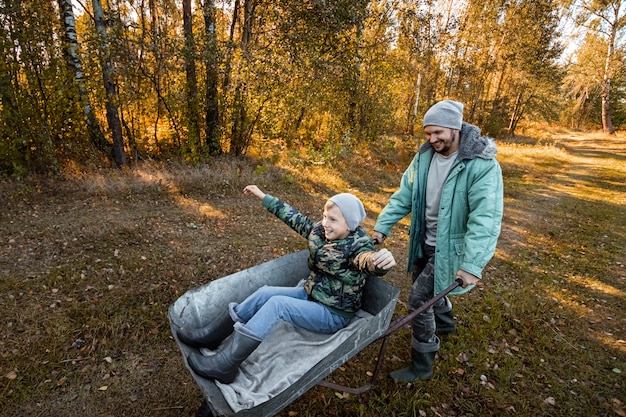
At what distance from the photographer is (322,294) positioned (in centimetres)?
296

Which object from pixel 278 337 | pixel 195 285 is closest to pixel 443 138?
pixel 278 337

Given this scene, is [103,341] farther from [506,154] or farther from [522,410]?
[506,154]

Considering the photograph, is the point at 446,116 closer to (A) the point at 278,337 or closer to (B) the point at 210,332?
(A) the point at 278,337

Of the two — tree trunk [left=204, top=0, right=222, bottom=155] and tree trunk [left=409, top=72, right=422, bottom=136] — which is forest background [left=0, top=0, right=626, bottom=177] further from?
tree trunk [left=409, top=72, right=422, bottom=136]

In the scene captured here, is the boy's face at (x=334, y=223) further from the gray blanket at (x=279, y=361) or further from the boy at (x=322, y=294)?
the gray blanket at (x=279, y=361)

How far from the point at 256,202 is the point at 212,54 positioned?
3.73m

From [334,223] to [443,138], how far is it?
110cm

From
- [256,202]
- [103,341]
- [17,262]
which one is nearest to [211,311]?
[103,341]

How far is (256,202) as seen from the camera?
26.3 ft

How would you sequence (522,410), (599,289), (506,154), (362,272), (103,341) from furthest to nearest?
(506,154), (599,289), (103,341), (522,410), (362,272)

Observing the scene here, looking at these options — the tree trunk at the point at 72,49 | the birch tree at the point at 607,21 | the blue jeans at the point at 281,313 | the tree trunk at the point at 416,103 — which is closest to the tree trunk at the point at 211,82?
the tree trunk at the point at 72,49

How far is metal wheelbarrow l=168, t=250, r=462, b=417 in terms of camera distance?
2150mm

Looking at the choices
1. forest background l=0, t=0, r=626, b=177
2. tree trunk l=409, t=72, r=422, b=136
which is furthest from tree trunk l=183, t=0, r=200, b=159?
tree trunk l=409, t=72, r=422, b=136

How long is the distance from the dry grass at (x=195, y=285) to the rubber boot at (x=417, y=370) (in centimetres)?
8
